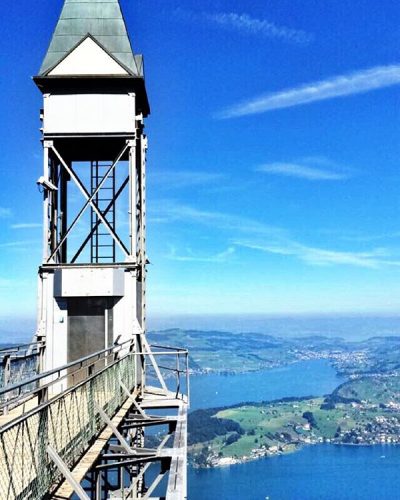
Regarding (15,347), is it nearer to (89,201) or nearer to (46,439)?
(89,201)

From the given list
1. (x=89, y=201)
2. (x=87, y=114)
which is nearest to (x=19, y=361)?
(x=89, y=201)

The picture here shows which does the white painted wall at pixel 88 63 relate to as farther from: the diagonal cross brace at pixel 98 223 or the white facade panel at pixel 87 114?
the diagonal cross brace at pixel 98 223

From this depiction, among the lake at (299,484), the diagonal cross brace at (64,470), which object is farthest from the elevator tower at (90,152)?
the lake at (299,484)

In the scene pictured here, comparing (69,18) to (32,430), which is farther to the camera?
(69,18)

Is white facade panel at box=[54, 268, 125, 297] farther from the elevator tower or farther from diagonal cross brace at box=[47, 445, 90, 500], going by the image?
diagonal cross brace at box=[47, 445, 90, 500]

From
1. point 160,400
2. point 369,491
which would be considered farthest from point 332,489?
point 160,400

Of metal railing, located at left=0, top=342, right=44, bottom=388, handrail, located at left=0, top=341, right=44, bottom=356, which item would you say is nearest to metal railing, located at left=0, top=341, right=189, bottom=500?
metal railing, located at left=0, top=342, right=44, bottom=388

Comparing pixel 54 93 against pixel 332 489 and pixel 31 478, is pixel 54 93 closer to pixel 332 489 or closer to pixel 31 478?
pixel 31 478
